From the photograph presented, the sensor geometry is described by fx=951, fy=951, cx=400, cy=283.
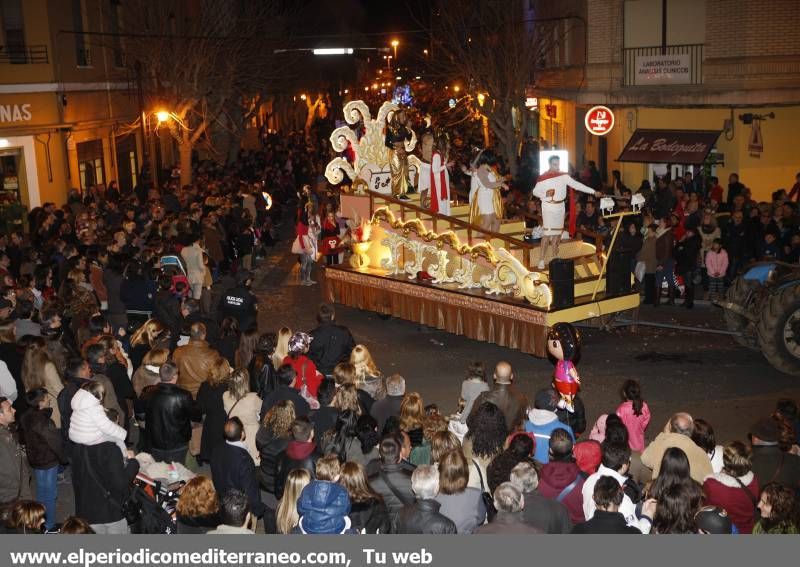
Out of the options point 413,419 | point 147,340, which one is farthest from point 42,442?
point 413,419

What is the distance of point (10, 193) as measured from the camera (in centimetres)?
2319

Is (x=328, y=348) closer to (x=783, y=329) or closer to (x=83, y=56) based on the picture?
(x=783, y=329)

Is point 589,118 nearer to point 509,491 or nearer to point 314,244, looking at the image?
point 314,244

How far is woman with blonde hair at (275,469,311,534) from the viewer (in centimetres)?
661

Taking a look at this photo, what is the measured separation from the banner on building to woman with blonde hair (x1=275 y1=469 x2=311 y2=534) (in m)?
19.6

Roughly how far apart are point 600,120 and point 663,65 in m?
2.04

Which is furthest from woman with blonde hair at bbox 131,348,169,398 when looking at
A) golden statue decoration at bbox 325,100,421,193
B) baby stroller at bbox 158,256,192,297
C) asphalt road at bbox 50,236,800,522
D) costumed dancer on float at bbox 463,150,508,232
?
golden statue decoration at bbox 325,100,421,193

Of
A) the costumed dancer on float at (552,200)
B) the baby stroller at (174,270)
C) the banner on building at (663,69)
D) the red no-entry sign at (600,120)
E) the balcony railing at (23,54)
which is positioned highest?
the balcony railing at (23,54)

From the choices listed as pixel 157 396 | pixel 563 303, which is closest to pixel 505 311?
pixel 563 303

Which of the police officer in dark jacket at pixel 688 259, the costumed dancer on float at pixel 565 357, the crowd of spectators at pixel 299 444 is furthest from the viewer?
the police officer in dark jacket at pixel 688 259

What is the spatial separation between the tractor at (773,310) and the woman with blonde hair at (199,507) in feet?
27.8

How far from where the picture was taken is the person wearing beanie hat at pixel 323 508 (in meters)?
6.22

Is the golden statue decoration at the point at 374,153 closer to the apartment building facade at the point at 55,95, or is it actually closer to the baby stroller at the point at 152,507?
the apartment building facade at the point at 55,95

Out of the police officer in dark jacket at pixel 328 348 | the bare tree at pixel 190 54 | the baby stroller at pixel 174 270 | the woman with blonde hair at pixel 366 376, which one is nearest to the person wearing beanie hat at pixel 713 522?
the woman with blonde hair at pixel 366 376
